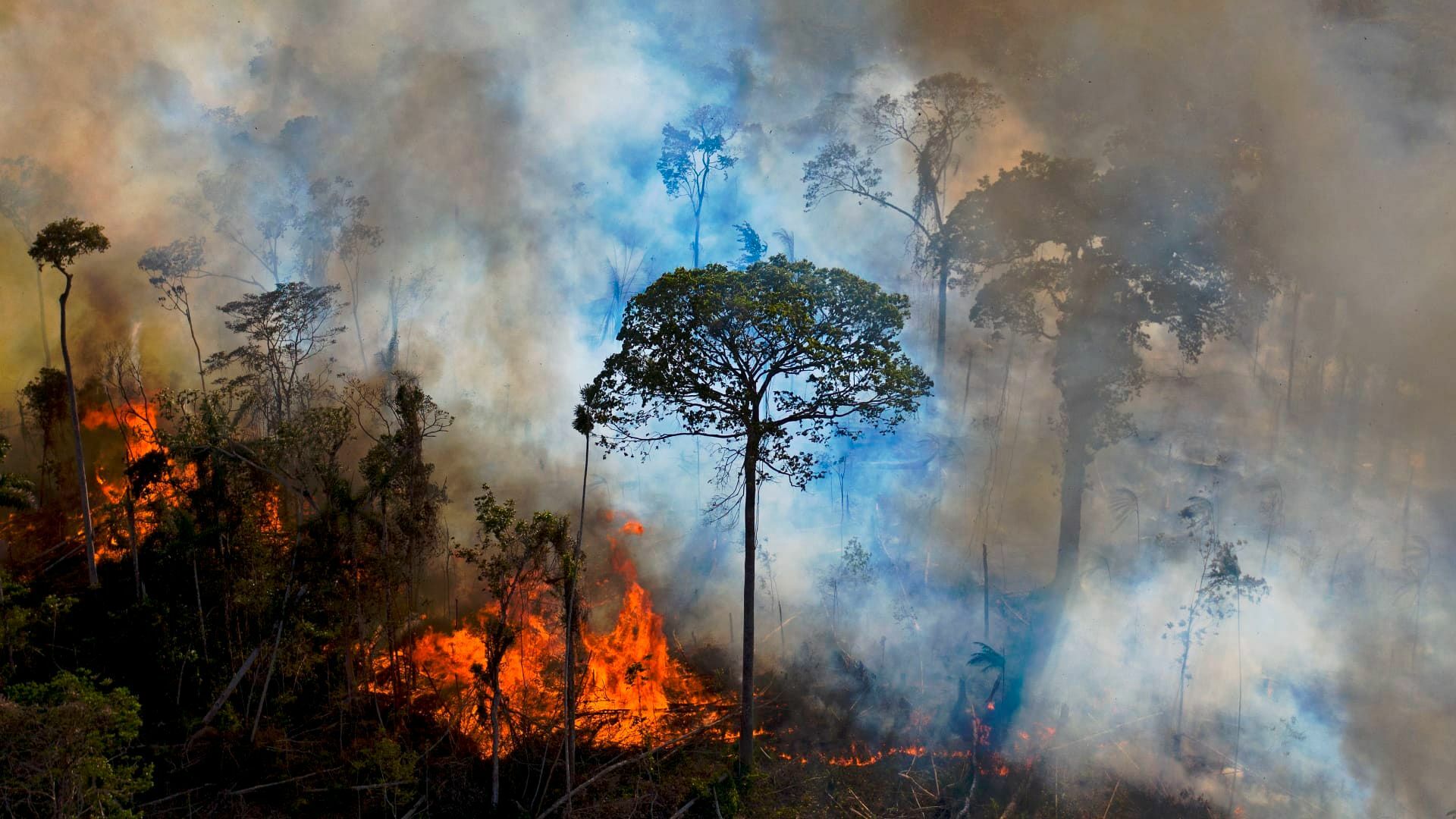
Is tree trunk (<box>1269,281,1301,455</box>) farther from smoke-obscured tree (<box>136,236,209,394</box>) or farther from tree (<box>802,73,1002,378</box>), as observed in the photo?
smoke-obscured tree (<box>136,236,209,394</box>)

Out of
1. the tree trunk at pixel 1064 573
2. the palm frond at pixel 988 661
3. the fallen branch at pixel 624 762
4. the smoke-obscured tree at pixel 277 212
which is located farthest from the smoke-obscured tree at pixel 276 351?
the tree trunk at pixel 1064 573

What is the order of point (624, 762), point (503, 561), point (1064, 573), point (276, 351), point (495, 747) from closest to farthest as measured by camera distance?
1. point (495, 747)
2. point (503, 561)
3. point (624, 762)
4. point (1064, 573)
5. point (276, 351)

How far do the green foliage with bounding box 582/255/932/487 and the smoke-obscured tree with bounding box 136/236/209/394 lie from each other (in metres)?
26.0

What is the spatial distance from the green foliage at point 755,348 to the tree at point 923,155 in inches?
567

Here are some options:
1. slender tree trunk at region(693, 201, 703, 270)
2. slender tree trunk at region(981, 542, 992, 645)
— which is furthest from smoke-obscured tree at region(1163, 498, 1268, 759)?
slender tree trunk at region(693, 201, 703, 270)

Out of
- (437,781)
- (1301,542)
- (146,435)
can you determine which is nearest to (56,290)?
(146,435)

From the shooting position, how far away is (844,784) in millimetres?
21750

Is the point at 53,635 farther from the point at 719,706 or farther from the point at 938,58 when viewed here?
the point at 938,58

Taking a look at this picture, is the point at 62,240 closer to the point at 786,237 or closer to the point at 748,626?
the point at 748,626

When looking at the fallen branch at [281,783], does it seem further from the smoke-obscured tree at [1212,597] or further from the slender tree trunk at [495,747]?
the smoke-obscured tree at [1212,597]

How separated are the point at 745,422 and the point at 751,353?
161 cm

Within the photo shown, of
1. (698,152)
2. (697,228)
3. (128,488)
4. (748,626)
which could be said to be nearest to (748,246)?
(697,228)

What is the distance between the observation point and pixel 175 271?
3834 centimetres

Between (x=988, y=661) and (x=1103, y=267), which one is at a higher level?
(x=1103, y=267)
